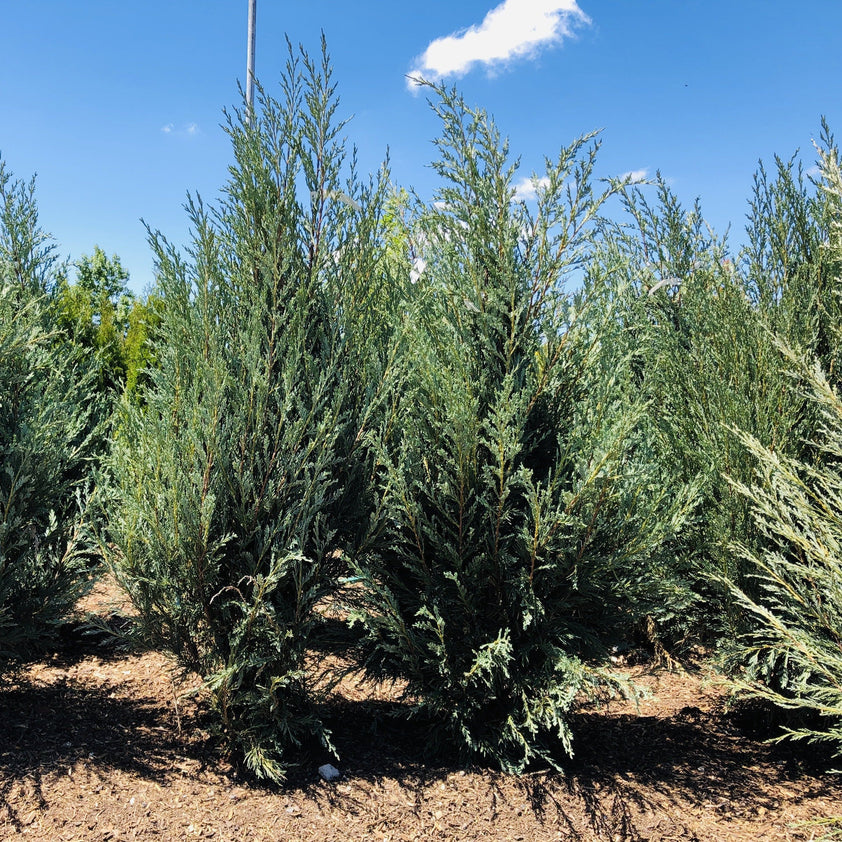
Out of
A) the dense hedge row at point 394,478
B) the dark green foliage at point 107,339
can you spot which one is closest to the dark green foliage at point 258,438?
the dense hedge row at point 394,478

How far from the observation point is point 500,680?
3967 millimetres

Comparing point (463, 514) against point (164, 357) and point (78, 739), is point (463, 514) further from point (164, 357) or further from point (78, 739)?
point (78, 739)

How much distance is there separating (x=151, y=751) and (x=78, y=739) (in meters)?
0.48

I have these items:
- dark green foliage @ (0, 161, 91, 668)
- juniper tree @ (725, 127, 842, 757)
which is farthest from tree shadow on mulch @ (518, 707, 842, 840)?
dark green foliage @ (0, 161, 91, 668)

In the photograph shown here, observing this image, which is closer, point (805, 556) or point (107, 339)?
point (805, 556)

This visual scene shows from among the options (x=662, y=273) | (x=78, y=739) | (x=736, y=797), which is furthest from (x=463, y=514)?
(x=662, y=273)

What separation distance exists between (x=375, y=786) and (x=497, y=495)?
1723 millimetres

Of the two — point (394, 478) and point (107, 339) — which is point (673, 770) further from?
point (107, 339)

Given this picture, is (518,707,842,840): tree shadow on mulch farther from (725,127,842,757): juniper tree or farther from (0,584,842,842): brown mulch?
(725,127,842,757): juniper tree

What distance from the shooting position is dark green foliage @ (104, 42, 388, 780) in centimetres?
364

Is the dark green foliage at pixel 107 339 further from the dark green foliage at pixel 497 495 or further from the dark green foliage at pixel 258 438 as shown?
the dark green foliage at pixel 497 495

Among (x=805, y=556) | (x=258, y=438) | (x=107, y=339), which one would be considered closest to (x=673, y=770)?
(x=805, y=556)

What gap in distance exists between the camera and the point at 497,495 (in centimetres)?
386

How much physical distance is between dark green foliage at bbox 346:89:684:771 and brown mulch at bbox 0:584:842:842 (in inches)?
14.3
